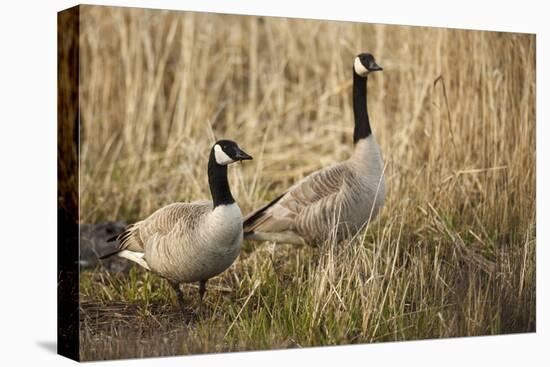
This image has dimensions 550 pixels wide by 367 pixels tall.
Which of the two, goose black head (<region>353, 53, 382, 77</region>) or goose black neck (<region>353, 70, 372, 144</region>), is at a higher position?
goose black head (<region>353, 53, 382, 77</region>)

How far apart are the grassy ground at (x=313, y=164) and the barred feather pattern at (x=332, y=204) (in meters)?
0.16

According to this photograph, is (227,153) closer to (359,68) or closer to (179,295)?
(179,295)

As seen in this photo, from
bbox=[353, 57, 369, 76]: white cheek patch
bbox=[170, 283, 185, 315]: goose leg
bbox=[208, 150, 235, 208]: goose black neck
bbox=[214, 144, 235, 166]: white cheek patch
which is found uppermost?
bbox=[353, 57, 369, 76]: white cheek patch

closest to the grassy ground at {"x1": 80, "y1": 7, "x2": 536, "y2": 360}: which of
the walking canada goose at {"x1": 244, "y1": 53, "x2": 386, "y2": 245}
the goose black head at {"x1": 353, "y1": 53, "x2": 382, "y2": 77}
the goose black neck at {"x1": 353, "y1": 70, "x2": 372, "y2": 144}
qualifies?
the walking canada goose at {"x1": 244, "y1": 53, "x2": 386, "y2": 245}

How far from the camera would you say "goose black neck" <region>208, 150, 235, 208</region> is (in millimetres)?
6602

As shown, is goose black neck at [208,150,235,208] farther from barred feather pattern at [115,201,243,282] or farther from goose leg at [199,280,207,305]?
goose leg at [199,280,207,305]

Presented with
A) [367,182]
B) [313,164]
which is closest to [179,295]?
[367,182]

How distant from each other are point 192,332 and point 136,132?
132 inches

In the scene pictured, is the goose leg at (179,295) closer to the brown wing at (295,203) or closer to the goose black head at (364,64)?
the brown wing at (295,203)

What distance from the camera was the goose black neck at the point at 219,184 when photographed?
21.7 ft

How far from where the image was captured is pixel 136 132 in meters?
9.61

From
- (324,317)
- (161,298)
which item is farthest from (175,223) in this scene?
(324,317)

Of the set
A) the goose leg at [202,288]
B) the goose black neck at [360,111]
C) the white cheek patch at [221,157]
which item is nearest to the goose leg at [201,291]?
the goose leg at [202,288]

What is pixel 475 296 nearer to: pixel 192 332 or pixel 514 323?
pixel 514 323
